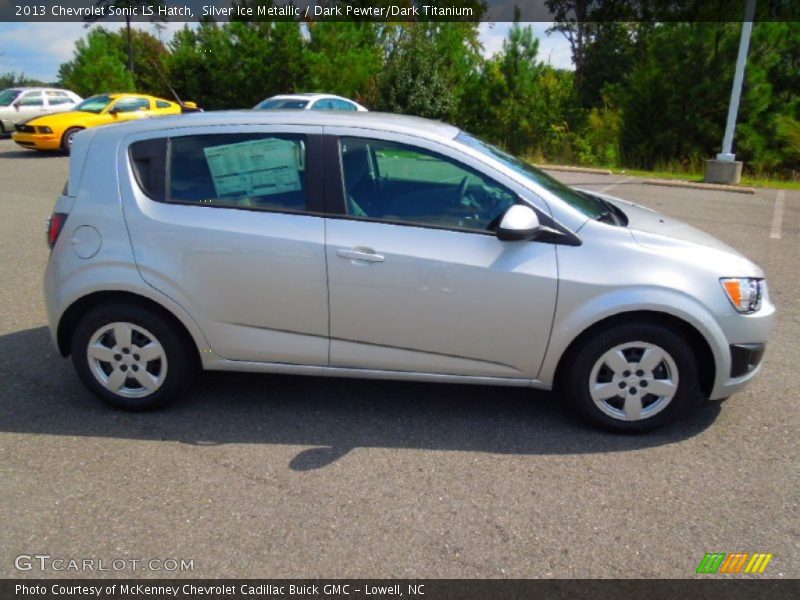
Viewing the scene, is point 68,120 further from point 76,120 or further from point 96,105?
point 96,105

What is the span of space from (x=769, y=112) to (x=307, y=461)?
18479mm

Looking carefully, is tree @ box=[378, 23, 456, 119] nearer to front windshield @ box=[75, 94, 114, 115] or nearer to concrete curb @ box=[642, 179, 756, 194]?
front windshield @ box=[75, 94, 114, 115]

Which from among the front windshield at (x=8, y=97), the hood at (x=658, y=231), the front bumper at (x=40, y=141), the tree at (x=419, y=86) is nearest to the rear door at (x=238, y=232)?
the hood at (x=658, y=231)

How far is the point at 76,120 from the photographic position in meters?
17.3

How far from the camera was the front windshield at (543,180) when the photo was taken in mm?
3727

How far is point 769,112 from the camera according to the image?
17.3 meters

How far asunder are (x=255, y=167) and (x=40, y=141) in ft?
53.1

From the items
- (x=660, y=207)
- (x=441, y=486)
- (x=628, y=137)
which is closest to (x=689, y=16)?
(x=628, y=137)

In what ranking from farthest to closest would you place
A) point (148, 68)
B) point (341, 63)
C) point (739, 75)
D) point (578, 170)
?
point (148, 68) < point (341, 63) < point (578, 170) < point (739, 75)

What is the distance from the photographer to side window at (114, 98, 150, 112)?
17500mm
